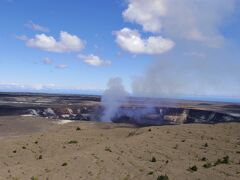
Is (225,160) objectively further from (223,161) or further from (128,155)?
(128,155)

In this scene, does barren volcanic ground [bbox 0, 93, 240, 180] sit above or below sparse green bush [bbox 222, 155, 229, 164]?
below

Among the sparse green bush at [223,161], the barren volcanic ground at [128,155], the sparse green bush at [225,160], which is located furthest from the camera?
the sparse green bush at [225,160]

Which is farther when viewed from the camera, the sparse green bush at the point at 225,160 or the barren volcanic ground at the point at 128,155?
the sparse green bush at the point at 225,160

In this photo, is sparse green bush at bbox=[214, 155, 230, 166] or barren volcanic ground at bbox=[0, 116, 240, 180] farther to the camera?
sparse green bush at bbox=[214, 155, 230, 166]

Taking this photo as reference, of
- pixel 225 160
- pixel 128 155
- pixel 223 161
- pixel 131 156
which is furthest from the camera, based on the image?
pixel 128 155

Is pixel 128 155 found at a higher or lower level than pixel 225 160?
lower

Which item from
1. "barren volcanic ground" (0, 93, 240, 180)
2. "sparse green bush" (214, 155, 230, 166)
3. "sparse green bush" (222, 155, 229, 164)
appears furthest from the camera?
"sparse green bush" (222, 155, 229, 164)

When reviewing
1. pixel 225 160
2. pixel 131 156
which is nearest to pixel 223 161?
pixel 225 160

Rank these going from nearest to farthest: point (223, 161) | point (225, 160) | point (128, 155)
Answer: point (223, 161) → point (225, 160) → point (128, 155)

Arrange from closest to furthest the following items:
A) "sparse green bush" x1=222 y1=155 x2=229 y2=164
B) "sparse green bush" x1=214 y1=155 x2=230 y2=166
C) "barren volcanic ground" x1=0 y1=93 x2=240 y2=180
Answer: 1. "barren volcanic ground" x1=0 y1=93 x2=240 y2=180
2. "sparse green bush" x1=214 y1=155 x2=230 y2=166
3. "sparse green bush" x1=222 y1=155 x2=229 y2=164

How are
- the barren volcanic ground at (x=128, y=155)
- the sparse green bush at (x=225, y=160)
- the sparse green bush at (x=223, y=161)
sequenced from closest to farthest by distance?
→ the barren volcanic ground at (x=128, y=155)
the sparse green bush at (x=223, y=161)
the sparse green bush at (x=225, y=160)

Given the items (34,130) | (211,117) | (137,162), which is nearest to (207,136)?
(137,162)
